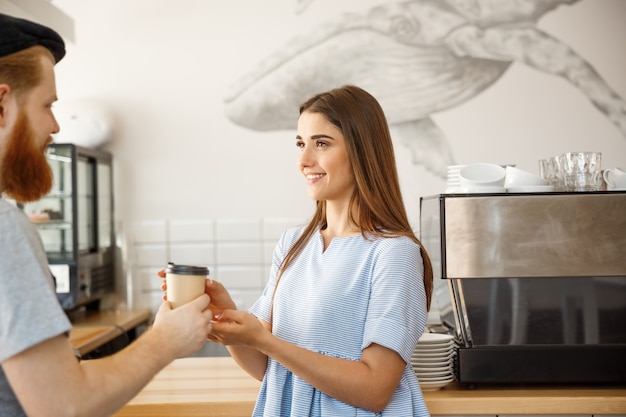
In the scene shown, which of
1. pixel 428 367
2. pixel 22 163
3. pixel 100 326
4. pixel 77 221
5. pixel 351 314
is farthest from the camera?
pixel 77 221

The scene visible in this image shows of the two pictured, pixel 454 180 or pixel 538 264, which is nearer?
pixel 538 264

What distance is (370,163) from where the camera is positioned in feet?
5.39

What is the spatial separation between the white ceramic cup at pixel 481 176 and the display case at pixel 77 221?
2.54m

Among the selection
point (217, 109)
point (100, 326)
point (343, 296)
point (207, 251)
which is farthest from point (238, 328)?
point (217, 109)

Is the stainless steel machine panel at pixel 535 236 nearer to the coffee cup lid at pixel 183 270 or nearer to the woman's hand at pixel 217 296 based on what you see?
the woman's hand at pixel 217 296

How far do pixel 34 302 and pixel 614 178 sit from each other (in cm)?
152

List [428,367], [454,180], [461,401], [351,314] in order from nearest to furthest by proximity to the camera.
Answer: [351,314] → [461,401] → [428,367] → [454,180]

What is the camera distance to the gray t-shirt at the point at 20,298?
1.05m

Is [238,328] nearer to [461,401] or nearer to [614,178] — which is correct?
A: [461,401]

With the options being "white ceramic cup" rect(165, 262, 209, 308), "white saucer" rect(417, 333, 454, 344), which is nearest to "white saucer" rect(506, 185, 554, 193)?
"white saucer" rect(417, 333, 454, 344)

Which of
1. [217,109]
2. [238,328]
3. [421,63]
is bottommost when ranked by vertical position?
[238,328]

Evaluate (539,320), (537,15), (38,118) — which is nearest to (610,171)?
(539,320)

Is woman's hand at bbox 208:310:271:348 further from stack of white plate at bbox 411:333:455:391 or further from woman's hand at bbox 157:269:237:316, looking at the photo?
stack of white plate at bbox 411:333:455:391

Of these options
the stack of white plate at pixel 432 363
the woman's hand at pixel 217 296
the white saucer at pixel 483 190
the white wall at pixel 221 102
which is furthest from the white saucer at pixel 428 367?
the white wall at pixel 221 102
